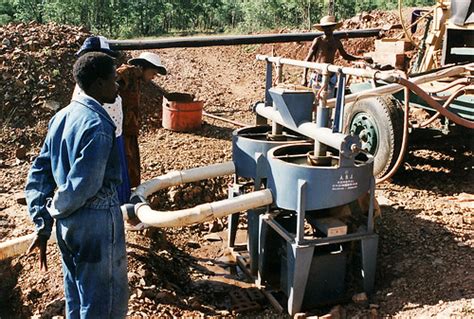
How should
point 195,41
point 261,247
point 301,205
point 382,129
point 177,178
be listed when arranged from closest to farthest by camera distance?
point 301,205
point 261,247
point 177,178
point 382,129
point 195,41

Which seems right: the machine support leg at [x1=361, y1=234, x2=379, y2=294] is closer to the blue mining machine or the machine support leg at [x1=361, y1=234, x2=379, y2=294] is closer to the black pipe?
the blue mining machine

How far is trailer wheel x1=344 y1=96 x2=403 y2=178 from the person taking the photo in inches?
222

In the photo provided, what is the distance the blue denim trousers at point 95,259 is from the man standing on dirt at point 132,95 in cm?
221

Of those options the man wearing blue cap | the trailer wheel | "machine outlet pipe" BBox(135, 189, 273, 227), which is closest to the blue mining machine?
"machine outlet pipe" BBox(135, 189, 273, 227)

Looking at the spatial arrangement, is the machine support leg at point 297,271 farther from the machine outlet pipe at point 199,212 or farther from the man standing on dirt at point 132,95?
the man standing on dirt at point 132,95

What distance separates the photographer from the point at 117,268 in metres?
2.89

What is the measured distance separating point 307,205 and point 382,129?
7.44ft

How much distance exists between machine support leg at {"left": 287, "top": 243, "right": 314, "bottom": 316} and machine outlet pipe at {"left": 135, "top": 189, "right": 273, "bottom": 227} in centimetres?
41

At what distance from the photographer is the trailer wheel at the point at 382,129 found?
564 cm

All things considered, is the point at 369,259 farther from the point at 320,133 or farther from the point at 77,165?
the point at 77,165

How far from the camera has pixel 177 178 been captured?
456 centimetres

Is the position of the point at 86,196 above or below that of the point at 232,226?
above

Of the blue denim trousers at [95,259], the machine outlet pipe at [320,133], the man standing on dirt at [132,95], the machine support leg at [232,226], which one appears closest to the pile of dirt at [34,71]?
the man standing on dirt at [132,95]

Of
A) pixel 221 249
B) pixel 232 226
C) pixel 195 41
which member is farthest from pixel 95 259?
pixel 195 41
